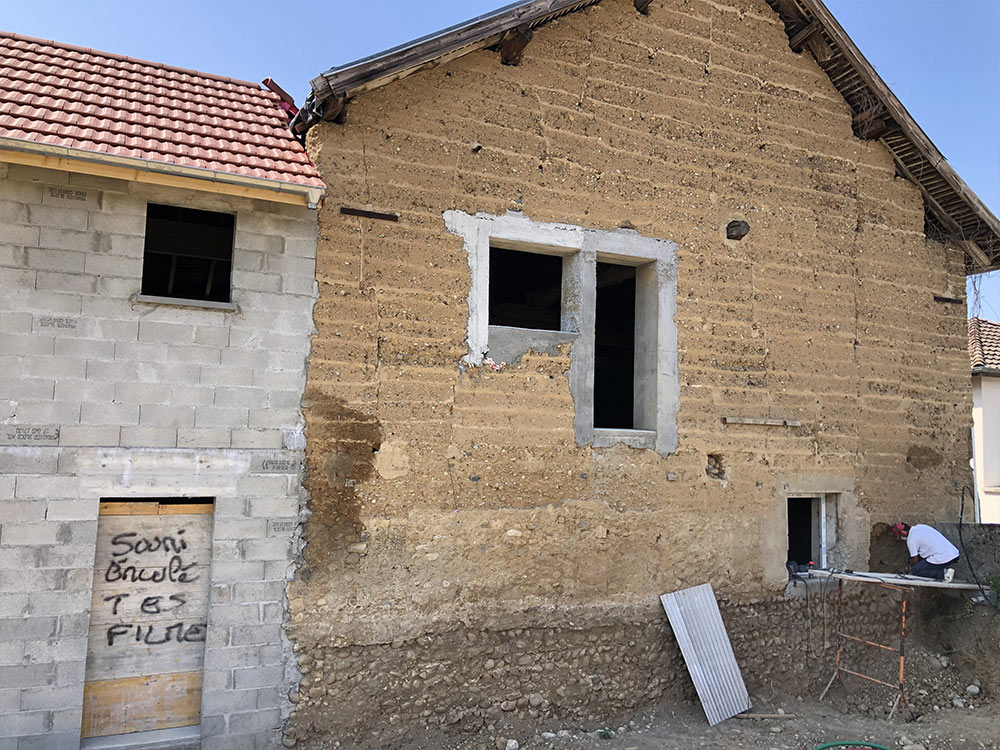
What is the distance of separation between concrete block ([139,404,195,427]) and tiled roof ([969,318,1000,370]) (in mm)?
16057

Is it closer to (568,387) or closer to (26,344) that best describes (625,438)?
(568,387)

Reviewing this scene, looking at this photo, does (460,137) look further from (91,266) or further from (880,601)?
(880,601)

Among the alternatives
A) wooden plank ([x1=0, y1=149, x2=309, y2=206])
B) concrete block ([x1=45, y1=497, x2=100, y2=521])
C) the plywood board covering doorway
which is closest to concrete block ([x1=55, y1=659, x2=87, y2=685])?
the plywood board covering doorway

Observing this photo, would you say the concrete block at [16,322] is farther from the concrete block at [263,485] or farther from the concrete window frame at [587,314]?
the concrete window frame at [587,314]

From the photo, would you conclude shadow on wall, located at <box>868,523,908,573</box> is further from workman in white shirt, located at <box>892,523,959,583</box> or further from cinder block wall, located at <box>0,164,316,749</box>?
cinder block wall, located at <box>0,164,316,749</box>

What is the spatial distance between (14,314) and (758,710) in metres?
7.99

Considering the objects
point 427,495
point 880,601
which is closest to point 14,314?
point 427,495

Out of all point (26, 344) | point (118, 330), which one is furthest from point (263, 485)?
point (26, 344)

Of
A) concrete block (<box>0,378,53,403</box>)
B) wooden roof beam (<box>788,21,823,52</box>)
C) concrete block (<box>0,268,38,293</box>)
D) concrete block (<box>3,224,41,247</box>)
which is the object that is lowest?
concrete block (<box>0,378,53,403</box>)

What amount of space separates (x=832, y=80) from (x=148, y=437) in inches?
345

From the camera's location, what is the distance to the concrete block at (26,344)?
5848 millimetres

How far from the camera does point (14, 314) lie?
5.89 m

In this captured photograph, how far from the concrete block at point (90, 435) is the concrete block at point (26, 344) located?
0.61 m

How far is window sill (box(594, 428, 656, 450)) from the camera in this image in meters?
7.88
